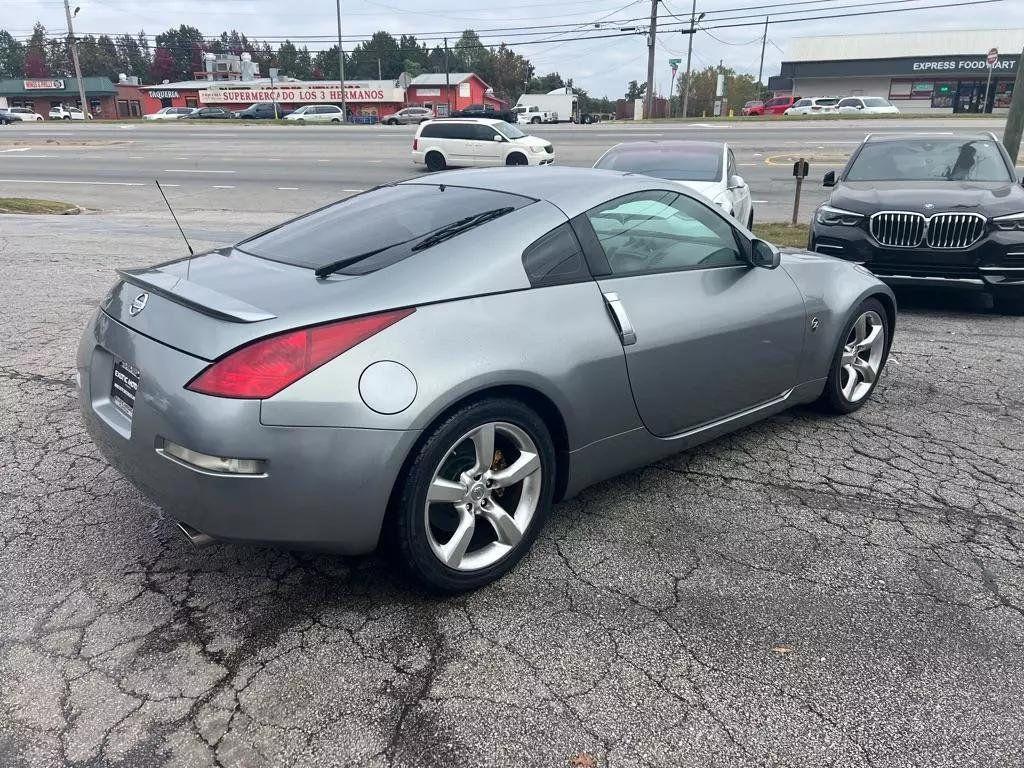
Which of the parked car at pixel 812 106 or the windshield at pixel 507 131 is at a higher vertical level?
the parked car at pixel 812 106

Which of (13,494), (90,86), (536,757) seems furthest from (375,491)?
(90,86)

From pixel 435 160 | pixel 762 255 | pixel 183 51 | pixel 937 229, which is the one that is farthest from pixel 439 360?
pixel 183 51

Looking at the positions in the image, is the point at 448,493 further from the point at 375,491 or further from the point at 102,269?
the point at 102,269

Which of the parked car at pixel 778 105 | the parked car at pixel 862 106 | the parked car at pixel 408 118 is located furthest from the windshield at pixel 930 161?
the parked car at pixel 778 105

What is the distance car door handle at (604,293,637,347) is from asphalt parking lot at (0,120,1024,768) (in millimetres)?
858

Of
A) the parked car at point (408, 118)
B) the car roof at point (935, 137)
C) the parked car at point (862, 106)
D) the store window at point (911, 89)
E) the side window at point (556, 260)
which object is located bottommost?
the side window at point (556, 260)

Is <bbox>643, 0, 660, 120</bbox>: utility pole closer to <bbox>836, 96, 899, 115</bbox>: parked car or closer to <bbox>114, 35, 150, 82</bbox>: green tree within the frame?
<bbox>836, 96, 899, 115</bbox>: parked car

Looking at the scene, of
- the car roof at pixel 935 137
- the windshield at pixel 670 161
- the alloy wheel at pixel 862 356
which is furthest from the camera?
the windshield at pixel 670 161

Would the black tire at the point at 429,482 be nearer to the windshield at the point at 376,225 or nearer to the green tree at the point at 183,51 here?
the windshield at the point at 376,225

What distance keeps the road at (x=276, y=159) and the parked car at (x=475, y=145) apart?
0.90 meters

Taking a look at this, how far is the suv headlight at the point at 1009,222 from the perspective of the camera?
6.92m

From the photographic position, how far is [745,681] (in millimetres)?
2576

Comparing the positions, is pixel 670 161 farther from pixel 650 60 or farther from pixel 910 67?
pixel 910 67

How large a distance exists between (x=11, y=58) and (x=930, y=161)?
159193 millimetres
